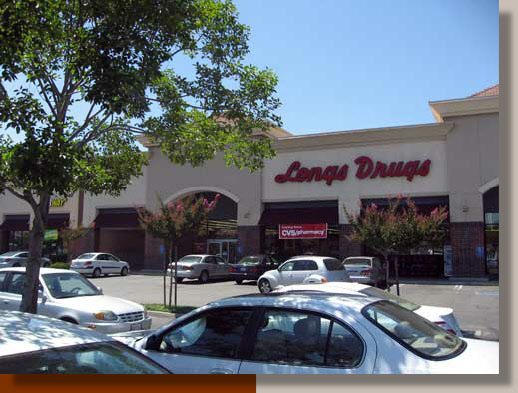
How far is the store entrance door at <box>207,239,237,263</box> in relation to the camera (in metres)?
34.4

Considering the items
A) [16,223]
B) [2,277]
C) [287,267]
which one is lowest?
[287,267]

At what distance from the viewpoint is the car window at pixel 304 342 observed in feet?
12.8

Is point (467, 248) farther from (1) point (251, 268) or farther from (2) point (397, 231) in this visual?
(2) point (397, 231)

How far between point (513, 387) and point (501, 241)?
4.18 ft

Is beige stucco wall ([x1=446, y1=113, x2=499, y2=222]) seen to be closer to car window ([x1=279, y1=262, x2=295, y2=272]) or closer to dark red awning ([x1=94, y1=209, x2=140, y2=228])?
car window ([x1=279, y1=262, x2=295, y2=272])

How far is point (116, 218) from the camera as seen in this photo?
117 feet

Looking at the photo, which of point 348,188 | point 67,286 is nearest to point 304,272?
point 348,188

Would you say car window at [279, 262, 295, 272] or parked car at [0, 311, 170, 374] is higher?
parked car at [0, 311, 170, 374]

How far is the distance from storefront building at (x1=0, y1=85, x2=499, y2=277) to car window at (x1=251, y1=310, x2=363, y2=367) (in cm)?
2063

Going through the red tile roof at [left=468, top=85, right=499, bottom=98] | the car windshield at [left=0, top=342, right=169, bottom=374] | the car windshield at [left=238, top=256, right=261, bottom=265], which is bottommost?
the car windshield at [left=238, top=256, right=261, bottom=265]

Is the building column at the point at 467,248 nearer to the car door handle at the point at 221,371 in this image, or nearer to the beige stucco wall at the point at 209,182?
the beige stucco wall at the point at 209,182

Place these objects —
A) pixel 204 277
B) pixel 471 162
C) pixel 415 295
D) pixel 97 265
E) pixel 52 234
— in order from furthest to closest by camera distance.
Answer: pixel 52 234 < pixel 97 265 < pixel 204 277 < pixel 471 162 < pixel 415 295

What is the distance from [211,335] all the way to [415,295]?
1735cm

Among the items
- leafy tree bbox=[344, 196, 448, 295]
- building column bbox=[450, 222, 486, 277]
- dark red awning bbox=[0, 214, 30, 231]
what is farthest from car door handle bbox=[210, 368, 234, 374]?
dark red awning bbox=[0, 214, 30, 231]
